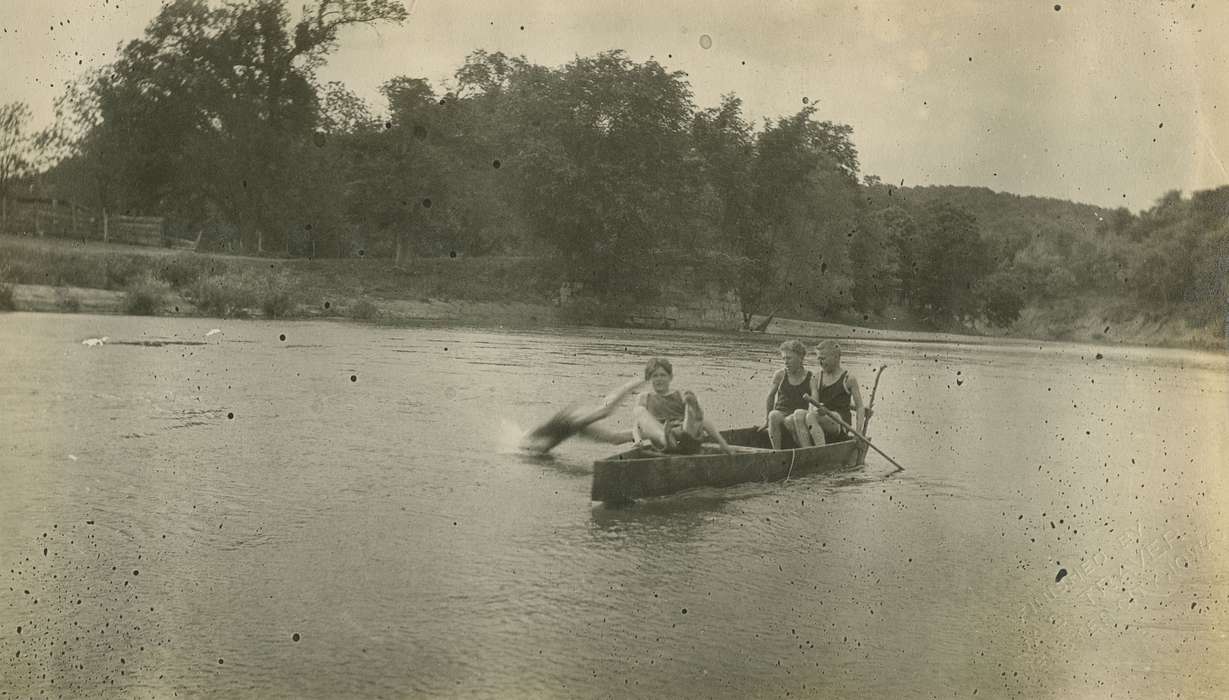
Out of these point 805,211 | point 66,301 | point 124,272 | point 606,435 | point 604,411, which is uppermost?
point 805,211

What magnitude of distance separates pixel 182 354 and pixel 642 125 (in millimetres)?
9959

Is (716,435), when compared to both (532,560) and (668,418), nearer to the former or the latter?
(668,418)

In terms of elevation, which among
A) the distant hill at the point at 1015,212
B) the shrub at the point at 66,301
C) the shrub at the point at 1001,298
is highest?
the distant hill at the point at 1015,212

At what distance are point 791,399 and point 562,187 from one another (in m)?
9.97

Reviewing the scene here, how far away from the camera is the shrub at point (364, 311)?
93.2ft

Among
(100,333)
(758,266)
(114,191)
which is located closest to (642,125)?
(758,266)

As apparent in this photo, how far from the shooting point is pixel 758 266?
1093 inches

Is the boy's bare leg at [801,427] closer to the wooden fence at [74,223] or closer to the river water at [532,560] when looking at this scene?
the river water at [532,560]

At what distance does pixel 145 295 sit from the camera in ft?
82.3

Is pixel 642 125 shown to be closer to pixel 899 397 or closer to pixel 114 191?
pixel 899 397

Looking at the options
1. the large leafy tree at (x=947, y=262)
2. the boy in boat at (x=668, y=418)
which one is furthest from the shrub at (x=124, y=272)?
the large leafy tree at (x=947, y=262)

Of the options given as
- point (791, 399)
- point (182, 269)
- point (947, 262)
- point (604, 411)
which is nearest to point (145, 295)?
point (182, 269)

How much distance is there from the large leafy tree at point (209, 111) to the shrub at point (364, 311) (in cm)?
988

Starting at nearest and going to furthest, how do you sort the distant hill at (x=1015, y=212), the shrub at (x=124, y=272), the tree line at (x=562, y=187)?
the tree line at (x=562, y=187)
the distant hill at (x=1015, y=212)
the shrub at (x=124, y=272)
